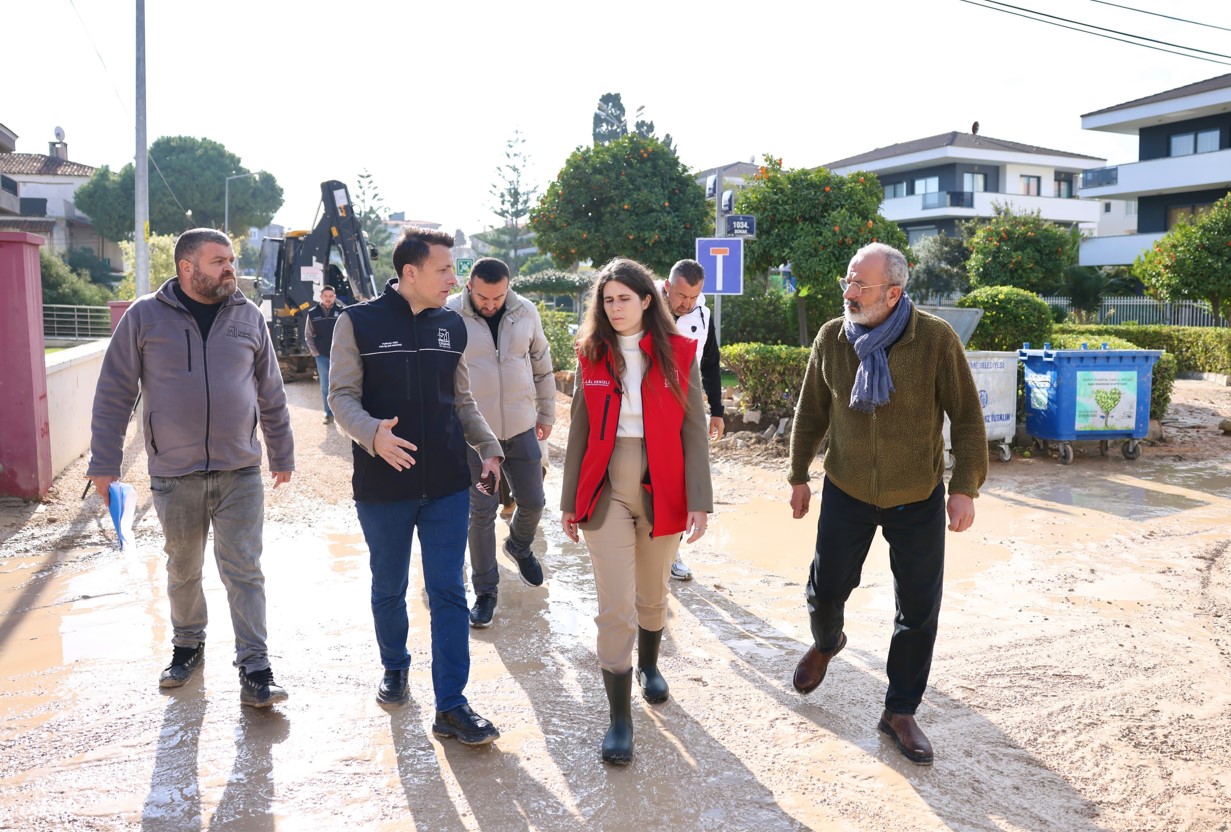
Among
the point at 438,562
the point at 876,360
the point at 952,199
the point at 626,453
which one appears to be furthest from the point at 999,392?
the point at 952,199

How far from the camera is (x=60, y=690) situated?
447 centimetres

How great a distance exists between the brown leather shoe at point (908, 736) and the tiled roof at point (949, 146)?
4576 centimetres

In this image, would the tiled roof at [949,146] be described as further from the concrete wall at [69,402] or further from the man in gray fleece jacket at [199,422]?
the man in gray fleece jacket at [199,422]

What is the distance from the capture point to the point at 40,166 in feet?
200

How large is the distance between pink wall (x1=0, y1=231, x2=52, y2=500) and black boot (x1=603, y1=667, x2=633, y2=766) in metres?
6.18

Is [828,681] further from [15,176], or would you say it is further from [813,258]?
[15,176]

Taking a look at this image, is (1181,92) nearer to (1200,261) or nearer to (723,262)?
(1200,261)

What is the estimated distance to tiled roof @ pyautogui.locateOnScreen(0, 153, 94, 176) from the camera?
59491 mm

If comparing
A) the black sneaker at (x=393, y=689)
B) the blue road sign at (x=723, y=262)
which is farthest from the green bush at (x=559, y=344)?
the black sneaker at (x=393, y=689)

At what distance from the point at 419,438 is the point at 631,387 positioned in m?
0.86

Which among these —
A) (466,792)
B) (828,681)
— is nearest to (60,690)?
(466,792)

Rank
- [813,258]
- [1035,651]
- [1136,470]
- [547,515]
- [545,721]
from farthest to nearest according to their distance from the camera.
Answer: [813,258] < [1136,470] < [547,515] < [1035,651] < [545,721]

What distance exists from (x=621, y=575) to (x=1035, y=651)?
246 centimetres

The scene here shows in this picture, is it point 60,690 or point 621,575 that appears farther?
point 60,690
